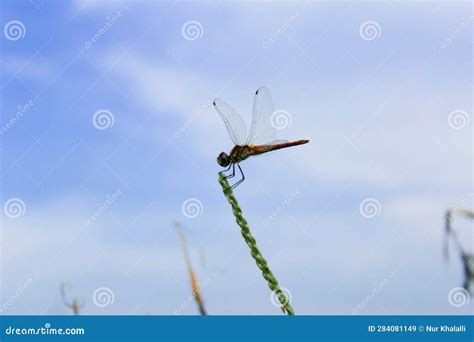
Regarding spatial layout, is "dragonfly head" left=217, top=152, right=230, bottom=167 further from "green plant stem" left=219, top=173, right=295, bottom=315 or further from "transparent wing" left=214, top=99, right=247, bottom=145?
"green plant stem" left=219, top=173, right=295, bottom=315

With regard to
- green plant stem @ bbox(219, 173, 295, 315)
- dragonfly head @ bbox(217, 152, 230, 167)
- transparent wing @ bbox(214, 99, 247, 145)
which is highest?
transparent wing @ bbox(214, 99, 247, 145)

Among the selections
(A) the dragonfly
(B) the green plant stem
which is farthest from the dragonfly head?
(B) the green plant stem

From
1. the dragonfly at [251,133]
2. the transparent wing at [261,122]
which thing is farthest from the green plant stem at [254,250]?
the transparent wing at [261,122]

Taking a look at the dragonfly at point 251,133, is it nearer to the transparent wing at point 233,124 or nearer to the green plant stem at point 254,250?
the transparent wing at point 233,124

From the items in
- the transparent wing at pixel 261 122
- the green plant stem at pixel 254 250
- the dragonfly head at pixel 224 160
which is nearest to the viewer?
the green plant stem at pixel 254 250

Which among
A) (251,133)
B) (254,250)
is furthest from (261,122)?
(254,250)

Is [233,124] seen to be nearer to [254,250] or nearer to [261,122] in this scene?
[261,122]
